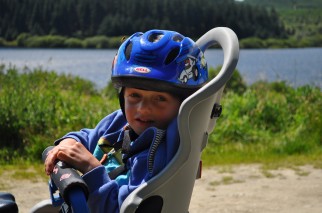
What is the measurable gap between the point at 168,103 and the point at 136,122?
0.16 meters

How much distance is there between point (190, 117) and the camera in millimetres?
2092

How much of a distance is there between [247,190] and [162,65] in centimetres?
348

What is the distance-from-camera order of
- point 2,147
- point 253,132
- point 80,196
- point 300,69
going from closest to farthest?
point 80,196 → point 2,147 → point 253,132 → point 300,69

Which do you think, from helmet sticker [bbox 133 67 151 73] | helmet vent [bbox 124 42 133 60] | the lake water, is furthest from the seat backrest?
the lake water

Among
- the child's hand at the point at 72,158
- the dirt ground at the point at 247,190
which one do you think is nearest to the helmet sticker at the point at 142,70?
the child's hand at the point at 72,158

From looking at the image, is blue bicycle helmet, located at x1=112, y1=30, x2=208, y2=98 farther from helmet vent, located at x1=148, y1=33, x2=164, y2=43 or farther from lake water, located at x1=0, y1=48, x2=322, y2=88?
lake water, located at x1=0, y1=48, x2=322, y2=88

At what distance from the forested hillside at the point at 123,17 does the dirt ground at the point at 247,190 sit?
228 inches

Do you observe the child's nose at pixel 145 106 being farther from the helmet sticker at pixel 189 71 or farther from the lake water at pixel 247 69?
the lake water at pixel 247 69

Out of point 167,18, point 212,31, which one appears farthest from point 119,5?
point 212,31

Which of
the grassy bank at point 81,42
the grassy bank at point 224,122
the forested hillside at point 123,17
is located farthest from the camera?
the grassy bank at point 81,42

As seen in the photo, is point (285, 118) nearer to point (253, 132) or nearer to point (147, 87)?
point (253, 132)

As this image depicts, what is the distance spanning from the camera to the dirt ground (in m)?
→ 5.09

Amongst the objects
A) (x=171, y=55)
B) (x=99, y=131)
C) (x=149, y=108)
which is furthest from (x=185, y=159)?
(x=99, y=131)

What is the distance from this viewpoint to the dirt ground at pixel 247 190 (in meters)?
5.09
